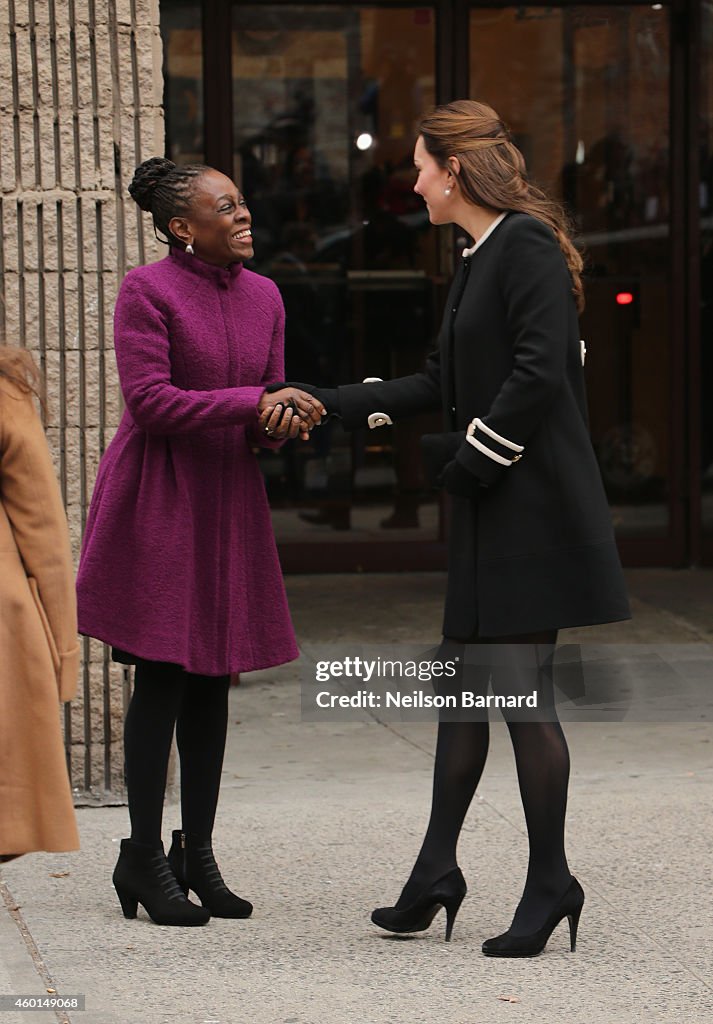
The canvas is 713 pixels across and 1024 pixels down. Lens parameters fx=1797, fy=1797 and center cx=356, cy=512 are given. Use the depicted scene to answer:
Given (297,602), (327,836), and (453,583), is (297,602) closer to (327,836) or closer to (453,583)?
(327,836)

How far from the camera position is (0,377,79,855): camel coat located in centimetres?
376

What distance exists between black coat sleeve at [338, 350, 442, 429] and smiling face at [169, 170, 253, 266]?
0.46m

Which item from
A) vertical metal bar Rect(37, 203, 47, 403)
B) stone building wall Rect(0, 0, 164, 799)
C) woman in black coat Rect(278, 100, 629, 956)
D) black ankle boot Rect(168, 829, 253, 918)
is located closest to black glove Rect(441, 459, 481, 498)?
woman in black coat Rect(278, 100, 629, 956)

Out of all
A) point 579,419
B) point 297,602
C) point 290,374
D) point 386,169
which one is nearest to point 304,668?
point 297,602

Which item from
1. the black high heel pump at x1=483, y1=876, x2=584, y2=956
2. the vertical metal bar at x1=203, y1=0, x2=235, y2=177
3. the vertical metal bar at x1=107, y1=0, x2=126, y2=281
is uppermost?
the vertical metal bar at x1=203, y1=0, x2=235, y2=177

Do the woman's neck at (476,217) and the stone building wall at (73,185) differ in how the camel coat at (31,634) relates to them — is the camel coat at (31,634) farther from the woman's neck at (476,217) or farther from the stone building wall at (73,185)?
Answer: the stone building wall at (73,185)

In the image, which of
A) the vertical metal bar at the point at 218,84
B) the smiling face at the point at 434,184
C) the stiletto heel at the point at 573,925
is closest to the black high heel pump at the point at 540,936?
the stiletto heel at the point at 573,925

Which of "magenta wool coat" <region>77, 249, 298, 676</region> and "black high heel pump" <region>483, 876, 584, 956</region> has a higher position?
"magenta wool coat" <region>77, 249, 298, 676</region>

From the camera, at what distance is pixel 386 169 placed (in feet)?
33.4

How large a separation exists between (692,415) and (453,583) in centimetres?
625

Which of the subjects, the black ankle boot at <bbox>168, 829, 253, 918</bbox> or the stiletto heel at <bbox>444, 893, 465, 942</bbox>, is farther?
the black ankle boot at <bbox>168, 829, 253, 918</bbox>

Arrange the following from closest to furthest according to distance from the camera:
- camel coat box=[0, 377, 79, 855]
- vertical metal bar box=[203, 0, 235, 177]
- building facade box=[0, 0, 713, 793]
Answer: camel coat box=[0, 377, 79, 855]
vertical metal bar box=[203, 0, 235, 177]
building facade box=[0, 0, 713, 793]

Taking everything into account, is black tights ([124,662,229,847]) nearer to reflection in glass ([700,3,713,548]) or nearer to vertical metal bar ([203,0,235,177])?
vertical metal bar ([203,0,235,177])

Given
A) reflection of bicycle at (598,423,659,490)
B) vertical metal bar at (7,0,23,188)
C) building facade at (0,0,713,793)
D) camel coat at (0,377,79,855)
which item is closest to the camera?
camel coat at (0,377,79,855)
